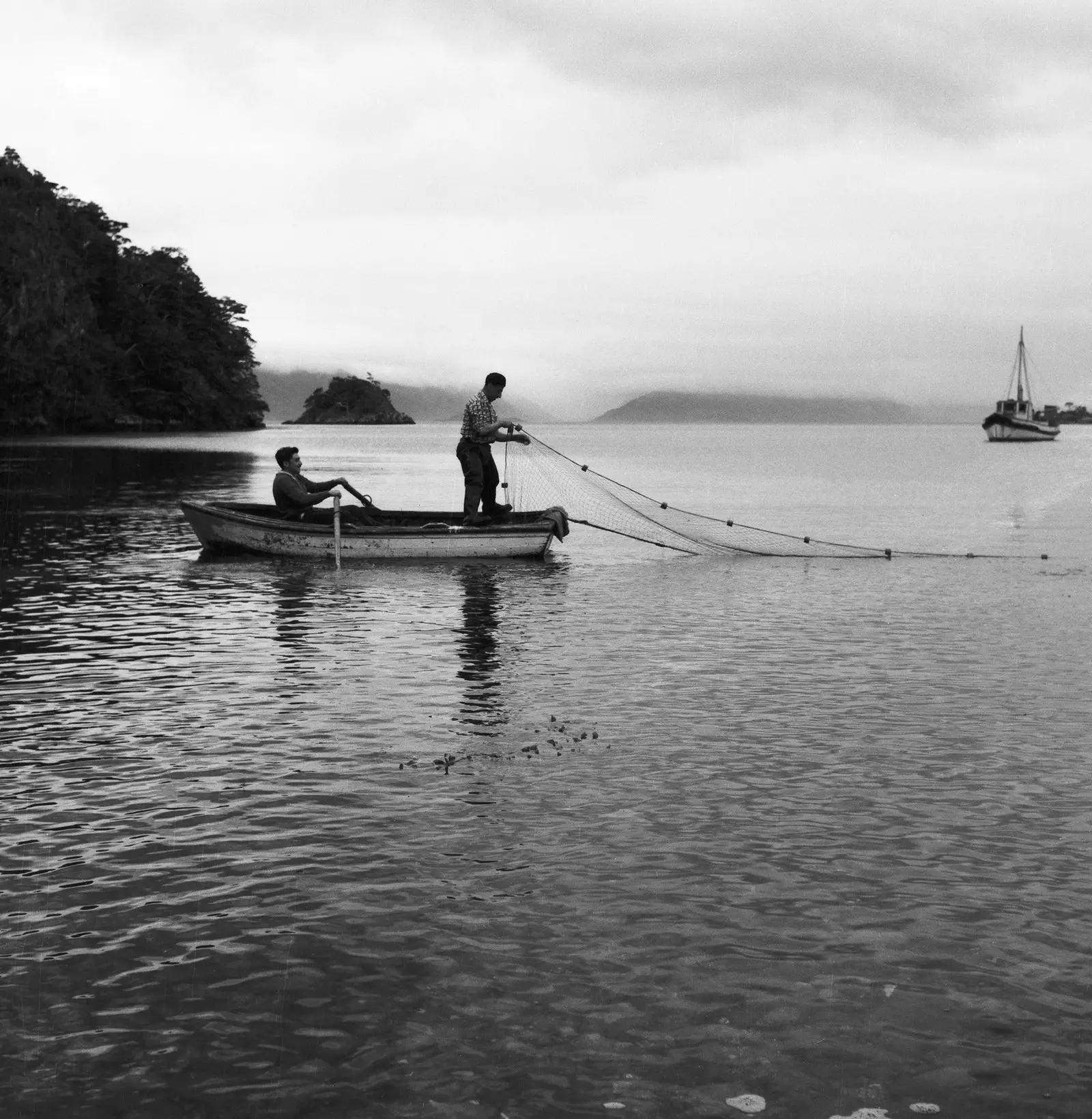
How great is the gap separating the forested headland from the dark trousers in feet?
348

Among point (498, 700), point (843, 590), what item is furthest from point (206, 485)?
point (498, 700)

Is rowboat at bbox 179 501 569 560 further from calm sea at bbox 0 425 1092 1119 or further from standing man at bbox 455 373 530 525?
calm sea at bbox 0 425 1092 1119

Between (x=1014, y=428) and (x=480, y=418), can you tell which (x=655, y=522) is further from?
(x=1014, y=428)

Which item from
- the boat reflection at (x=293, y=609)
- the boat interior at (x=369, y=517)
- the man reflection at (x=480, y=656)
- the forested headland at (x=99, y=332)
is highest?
the forested headland at (x=99, y=332)

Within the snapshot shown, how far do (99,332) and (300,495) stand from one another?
5279 inches

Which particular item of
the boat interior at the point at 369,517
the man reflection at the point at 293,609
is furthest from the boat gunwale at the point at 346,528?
the man reflection at the point at 293,609

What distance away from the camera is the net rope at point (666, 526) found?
105ft

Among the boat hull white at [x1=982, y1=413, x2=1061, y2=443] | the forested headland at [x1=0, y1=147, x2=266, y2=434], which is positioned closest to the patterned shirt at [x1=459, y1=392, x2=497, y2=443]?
the forested headland at [x1=0, y1=147, x2=266, y2=434]

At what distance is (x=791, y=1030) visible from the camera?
259 inches

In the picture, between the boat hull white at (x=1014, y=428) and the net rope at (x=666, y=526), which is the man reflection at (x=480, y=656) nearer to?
the net rope at (x=666, y=526)

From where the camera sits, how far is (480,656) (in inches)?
687

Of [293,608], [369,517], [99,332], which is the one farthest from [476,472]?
[99,332]

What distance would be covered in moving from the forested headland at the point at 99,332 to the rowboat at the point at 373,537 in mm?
104329

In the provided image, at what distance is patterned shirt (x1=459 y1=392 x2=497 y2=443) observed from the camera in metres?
27.6
